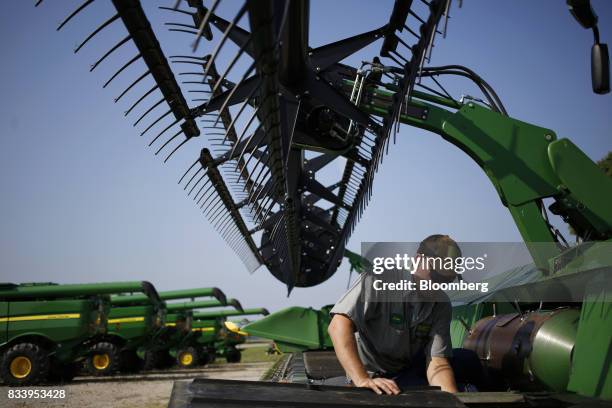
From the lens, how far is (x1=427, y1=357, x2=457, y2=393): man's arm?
290 centimetres

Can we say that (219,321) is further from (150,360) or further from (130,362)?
(130,362)

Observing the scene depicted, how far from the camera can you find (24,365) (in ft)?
39.6

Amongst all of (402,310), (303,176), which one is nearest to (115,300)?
(303,176)

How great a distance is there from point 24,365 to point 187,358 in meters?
9.00

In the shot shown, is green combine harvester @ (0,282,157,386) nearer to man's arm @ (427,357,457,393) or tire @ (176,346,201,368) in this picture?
tire @ (176,346,201,368)

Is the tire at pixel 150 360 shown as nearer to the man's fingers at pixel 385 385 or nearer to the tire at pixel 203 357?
the tire at pixel 203 357

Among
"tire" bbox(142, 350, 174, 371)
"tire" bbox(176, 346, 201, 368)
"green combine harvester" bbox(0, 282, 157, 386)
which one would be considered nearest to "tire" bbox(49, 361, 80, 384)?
"green combine harvester" bbox(0, 282, 157, 386)

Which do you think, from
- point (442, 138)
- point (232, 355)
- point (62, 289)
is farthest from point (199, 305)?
point (442, 138)

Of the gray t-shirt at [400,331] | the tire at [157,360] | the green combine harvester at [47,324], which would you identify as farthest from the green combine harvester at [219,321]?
the gray t-shirt at [400,331]

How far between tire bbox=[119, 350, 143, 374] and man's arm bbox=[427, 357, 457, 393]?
14.8 m

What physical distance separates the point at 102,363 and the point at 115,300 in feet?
7.60

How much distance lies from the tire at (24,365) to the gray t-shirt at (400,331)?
10841 mm

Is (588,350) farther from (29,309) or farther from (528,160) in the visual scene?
(29,309)

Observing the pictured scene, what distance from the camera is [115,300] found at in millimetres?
16812
